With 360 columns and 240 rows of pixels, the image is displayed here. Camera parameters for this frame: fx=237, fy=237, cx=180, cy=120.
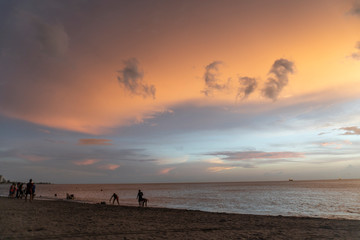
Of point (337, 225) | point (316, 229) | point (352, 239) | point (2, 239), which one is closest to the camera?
point (2, 239)

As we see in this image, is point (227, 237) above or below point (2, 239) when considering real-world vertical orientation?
below

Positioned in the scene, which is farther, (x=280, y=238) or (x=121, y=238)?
(x=280, y=238)

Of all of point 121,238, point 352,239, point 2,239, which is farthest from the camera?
point 352,239

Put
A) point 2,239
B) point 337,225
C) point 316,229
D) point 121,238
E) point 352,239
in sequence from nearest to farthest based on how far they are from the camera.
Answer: point 2,239 < point 121,238 < point 352,239 < point 316,229 < point 337,225

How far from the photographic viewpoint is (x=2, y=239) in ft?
32.0

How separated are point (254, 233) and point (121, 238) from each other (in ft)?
22.7

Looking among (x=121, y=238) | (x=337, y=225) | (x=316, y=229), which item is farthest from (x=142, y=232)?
(x=337, y=225)

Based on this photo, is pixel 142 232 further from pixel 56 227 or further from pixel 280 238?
pixel 280 238

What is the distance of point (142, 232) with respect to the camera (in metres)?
12.2

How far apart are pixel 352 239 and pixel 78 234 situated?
13206 millimetres

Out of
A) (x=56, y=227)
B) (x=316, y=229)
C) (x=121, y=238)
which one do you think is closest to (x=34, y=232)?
(x=56, y=227)

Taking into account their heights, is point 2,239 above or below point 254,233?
above

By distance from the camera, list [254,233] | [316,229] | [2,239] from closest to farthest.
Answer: [2,239] < [254,233] < [316,229]

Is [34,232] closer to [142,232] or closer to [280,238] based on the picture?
[142,232]
